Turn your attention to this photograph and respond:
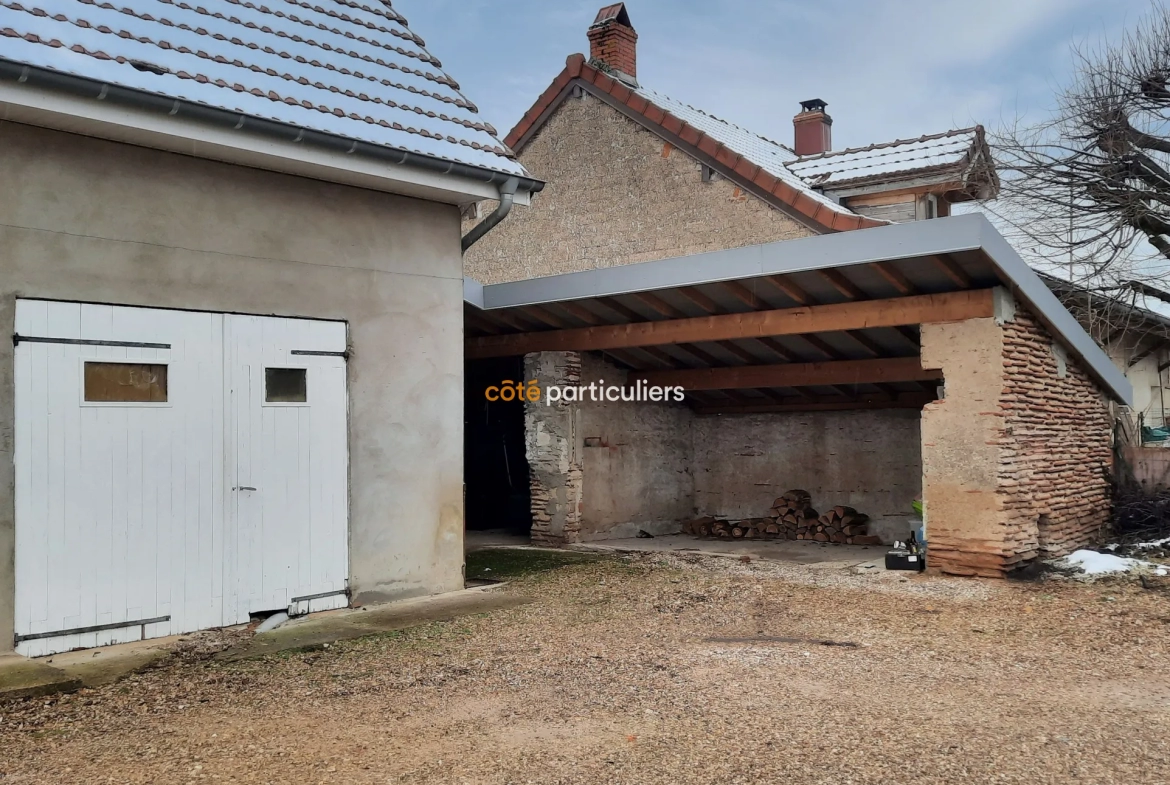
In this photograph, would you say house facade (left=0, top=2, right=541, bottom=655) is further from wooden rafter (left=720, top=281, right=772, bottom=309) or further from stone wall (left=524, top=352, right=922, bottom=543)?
stone wall (left=524, top=352, right=922, bottom=543)

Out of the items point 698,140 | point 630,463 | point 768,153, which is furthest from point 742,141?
point 630,463

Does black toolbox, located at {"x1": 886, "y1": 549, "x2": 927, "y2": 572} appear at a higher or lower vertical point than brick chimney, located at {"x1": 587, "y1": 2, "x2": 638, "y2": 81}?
lower

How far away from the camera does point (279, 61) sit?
22.9 feet

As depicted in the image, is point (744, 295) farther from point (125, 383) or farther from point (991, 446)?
point (125, 383)

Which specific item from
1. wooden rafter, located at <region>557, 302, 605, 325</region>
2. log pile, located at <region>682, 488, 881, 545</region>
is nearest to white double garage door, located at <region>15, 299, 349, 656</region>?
wooden rafter, located at <region>557, 302, 605, 325</region>

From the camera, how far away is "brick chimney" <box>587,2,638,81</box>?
16.1 m

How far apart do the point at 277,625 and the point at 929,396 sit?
358 inches

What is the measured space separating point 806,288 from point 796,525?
5.29m

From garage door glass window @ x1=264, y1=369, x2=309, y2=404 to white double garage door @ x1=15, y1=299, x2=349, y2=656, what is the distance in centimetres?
1

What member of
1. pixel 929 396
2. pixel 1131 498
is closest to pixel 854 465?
pixel 929 396

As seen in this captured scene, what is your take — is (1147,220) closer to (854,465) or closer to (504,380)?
(854,465)

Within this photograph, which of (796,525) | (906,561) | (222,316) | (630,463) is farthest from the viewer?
(796,525)

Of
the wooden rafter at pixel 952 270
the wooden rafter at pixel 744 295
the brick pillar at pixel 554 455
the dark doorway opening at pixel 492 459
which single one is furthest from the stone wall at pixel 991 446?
the dark doorway opening at pixel 492 459

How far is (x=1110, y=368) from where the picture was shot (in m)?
10.6
